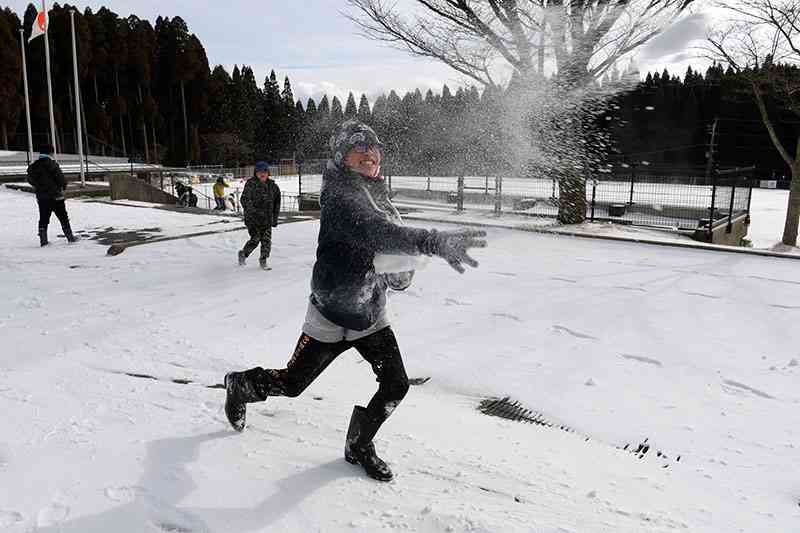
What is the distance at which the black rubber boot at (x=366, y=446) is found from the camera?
2.78 meters

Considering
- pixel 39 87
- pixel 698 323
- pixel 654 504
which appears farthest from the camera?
pixel 39 87

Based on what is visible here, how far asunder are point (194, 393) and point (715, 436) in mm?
3276

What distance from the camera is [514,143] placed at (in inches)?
739

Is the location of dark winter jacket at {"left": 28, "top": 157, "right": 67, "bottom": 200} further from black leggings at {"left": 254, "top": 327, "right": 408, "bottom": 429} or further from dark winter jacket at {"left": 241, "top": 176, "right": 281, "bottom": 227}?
black leggings at {"left": 254, "top": 327, "right": 408, "bottom": 429}

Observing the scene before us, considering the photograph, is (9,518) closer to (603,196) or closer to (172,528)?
(172,528)

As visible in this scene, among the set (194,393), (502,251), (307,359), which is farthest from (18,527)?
(502,251)

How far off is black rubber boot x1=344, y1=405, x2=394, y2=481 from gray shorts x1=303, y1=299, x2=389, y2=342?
0.39m

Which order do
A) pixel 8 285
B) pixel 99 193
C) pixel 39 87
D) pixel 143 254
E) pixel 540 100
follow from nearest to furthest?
pixel 8 285, pixel 143 254, pixel 540 100, pixel 99 193, pixel 39 87

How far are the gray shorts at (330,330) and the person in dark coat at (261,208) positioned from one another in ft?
17.3

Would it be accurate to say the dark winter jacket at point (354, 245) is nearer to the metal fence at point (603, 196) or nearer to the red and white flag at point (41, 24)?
the metal fence at point (603, 196)

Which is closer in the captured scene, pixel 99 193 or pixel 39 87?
pixel 99 193

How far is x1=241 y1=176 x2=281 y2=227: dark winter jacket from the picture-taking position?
7805 mm

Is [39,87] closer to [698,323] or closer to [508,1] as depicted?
[508,1]

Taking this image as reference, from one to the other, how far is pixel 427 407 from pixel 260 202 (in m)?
4.78
